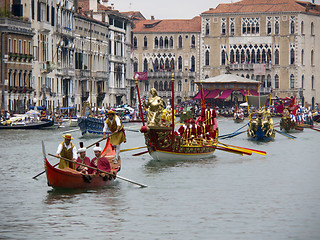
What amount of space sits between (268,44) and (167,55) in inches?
539

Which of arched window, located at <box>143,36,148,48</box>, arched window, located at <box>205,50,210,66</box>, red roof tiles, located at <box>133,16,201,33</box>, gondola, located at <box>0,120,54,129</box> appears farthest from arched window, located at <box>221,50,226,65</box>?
gondola, located at <box>0,120,54,129</box>

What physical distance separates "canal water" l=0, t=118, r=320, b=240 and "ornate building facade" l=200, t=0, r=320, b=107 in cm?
7913

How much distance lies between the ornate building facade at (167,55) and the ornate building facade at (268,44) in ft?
8.09

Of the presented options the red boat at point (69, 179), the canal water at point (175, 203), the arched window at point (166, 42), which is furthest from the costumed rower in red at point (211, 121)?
the arched window at point (166, 42)

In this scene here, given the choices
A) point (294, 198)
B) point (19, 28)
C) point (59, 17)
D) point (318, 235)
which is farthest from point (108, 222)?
point (59, 17)

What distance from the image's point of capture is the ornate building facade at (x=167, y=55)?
118938mm

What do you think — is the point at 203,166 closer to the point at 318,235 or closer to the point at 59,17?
the point at 318,235

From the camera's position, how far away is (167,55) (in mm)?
120562

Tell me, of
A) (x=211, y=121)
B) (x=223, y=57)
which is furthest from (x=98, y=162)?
(x=223, y=57)

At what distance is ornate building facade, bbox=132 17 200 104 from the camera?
119 metres

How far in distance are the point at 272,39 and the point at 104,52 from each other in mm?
26906

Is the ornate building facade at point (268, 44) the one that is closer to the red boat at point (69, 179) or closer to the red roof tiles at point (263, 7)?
the red roof tiles at point (263, 7)

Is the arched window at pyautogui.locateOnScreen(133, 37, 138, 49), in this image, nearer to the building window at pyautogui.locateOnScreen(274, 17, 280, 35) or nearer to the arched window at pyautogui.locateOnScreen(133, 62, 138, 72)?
the arched window at pyautogui.locateOnScreen(133, 62, 138, 72)

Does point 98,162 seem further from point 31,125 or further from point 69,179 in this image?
point 31,125
